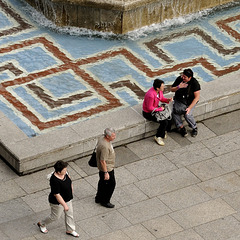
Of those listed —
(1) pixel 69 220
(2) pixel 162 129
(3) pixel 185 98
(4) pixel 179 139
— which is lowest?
(4) pixel 179 139

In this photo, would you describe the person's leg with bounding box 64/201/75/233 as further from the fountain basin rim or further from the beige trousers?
the fountain basin rim

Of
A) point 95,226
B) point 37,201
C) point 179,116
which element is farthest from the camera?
point 179,116

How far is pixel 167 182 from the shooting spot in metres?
16.1

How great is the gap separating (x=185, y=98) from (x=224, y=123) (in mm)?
1279

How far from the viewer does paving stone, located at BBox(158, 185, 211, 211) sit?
609 inches

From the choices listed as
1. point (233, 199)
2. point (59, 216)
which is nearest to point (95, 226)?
point (59, 216)

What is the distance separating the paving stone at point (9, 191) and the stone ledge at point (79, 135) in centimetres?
31

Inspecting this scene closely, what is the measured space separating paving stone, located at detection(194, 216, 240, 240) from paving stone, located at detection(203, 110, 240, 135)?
2974 mm

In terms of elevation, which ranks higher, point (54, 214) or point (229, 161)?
point (54, 214)


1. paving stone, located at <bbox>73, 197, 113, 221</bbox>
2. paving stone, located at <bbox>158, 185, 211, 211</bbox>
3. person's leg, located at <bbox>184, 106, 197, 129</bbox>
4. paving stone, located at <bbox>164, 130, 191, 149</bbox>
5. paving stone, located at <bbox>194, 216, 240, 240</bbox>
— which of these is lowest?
paving stone, located at <bbox>164, 130, 191, 149</bbox>

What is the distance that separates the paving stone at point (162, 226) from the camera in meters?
14.7

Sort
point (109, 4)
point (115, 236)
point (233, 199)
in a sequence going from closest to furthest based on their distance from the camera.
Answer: point (115, 236)
point (233, 199)
point (109, 4)

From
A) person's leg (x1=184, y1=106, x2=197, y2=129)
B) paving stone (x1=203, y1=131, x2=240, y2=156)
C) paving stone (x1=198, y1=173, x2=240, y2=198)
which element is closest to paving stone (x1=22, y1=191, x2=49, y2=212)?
paving stone (x1=198, y1=173, x2=240, y2=198)

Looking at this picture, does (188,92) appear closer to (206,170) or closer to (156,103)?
(156,103)
